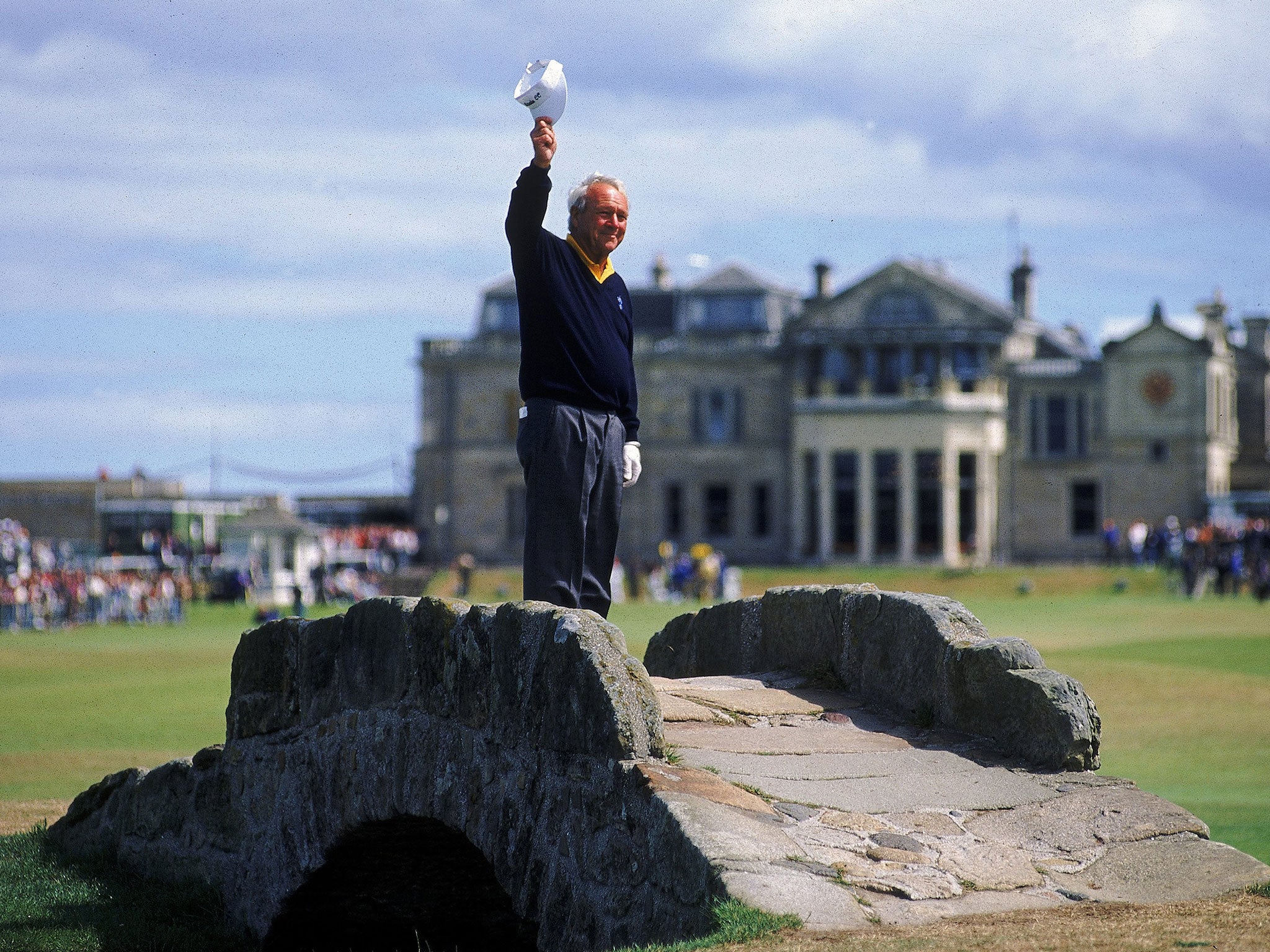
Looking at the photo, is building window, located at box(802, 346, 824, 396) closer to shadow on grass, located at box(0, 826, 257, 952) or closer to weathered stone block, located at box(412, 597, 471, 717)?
shadow on grass, located at box(0, 826, 257, 952)

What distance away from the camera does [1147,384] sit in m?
59.2

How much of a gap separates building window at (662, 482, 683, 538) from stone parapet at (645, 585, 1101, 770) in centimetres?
5311

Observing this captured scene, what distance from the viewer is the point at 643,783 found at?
5805 millimetres

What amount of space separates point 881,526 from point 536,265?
51317mm

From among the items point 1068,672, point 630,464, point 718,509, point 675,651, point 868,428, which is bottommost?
point 1068,672

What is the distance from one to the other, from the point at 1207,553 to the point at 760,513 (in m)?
20.9

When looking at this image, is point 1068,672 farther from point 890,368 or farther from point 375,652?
point 890,368

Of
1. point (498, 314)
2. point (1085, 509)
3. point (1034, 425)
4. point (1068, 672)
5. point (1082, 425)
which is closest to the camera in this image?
point (1068, 672)

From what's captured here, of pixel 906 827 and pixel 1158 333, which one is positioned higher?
pixel 1158 333

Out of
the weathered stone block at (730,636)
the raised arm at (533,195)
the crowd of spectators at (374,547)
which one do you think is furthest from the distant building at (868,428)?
the raised arm at (533,195)

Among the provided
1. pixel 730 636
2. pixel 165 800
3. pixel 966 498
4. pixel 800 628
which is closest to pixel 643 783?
pixel 800 628

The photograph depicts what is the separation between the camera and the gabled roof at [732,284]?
63344mm

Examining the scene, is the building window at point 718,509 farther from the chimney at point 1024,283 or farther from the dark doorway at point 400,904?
the dark doorway at point 400,904

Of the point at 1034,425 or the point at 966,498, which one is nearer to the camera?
the point at 966,498
